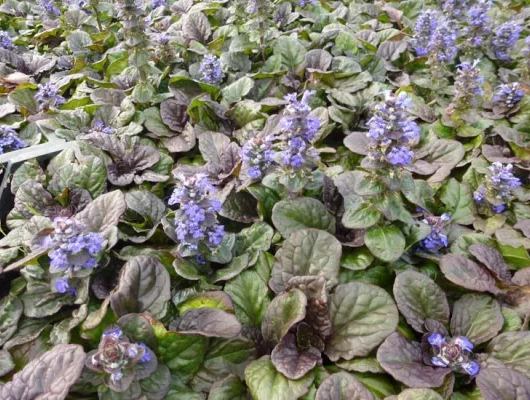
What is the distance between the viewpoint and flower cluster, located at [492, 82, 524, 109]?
4500 millimetres

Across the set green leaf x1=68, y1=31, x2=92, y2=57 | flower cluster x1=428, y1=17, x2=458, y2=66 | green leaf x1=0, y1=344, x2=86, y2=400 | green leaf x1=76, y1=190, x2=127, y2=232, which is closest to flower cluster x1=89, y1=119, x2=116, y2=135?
green leaf x1=76, y1=190, x2=127, y2=232

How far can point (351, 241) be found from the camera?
131 inches

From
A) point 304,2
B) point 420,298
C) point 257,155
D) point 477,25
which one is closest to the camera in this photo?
point 420,298

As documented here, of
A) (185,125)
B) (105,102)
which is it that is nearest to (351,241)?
(185,125)

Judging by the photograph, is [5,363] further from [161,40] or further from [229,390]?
[161,40]

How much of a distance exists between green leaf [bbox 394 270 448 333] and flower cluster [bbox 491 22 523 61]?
365 centimetres

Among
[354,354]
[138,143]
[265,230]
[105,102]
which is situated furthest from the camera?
[105,102]

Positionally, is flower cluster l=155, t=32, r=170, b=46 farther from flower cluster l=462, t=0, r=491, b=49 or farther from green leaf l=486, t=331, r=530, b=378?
green leaf l=486, t=331, r=530, b=378

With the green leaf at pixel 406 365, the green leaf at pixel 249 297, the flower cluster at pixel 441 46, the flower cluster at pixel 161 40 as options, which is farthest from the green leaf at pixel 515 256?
the flower cluster at pixel 161 40

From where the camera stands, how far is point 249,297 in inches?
123

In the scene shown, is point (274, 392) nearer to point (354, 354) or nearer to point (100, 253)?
point (354, 354)

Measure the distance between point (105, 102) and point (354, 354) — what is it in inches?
134

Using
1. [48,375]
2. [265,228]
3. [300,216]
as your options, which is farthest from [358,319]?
[48,375]

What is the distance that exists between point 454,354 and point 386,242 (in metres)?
0.77
